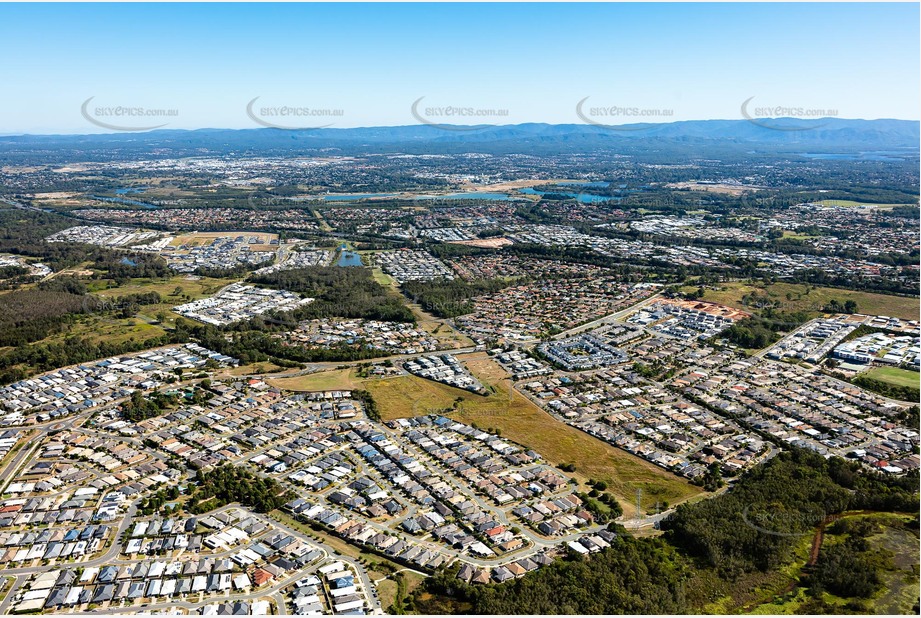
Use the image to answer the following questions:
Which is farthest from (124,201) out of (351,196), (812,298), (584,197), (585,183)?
(812,298)

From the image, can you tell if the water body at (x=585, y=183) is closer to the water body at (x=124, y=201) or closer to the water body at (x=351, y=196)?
the water body at (x=351, y=196)

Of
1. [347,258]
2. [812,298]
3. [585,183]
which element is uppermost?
[585,183]

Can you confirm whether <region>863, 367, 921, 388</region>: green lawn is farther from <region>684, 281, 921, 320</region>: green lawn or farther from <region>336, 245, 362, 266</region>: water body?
<region>336, 245, 362, 266</region>: water body

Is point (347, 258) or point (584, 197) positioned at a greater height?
point (584, 197)

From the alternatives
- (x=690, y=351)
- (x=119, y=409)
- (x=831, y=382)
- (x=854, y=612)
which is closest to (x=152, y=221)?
(x=119, y=409)

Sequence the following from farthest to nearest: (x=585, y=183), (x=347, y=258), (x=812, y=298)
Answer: (x=585, y=183) → (x=347, y=258) → (x=812, y=298)

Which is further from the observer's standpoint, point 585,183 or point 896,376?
point 585,183

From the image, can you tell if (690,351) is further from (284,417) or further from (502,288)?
(284,417)

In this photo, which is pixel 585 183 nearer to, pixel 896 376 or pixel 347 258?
pixel 347 258

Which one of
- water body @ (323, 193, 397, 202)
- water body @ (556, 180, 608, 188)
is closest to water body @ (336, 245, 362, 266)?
water body @ (323, 193, 397, 202)
